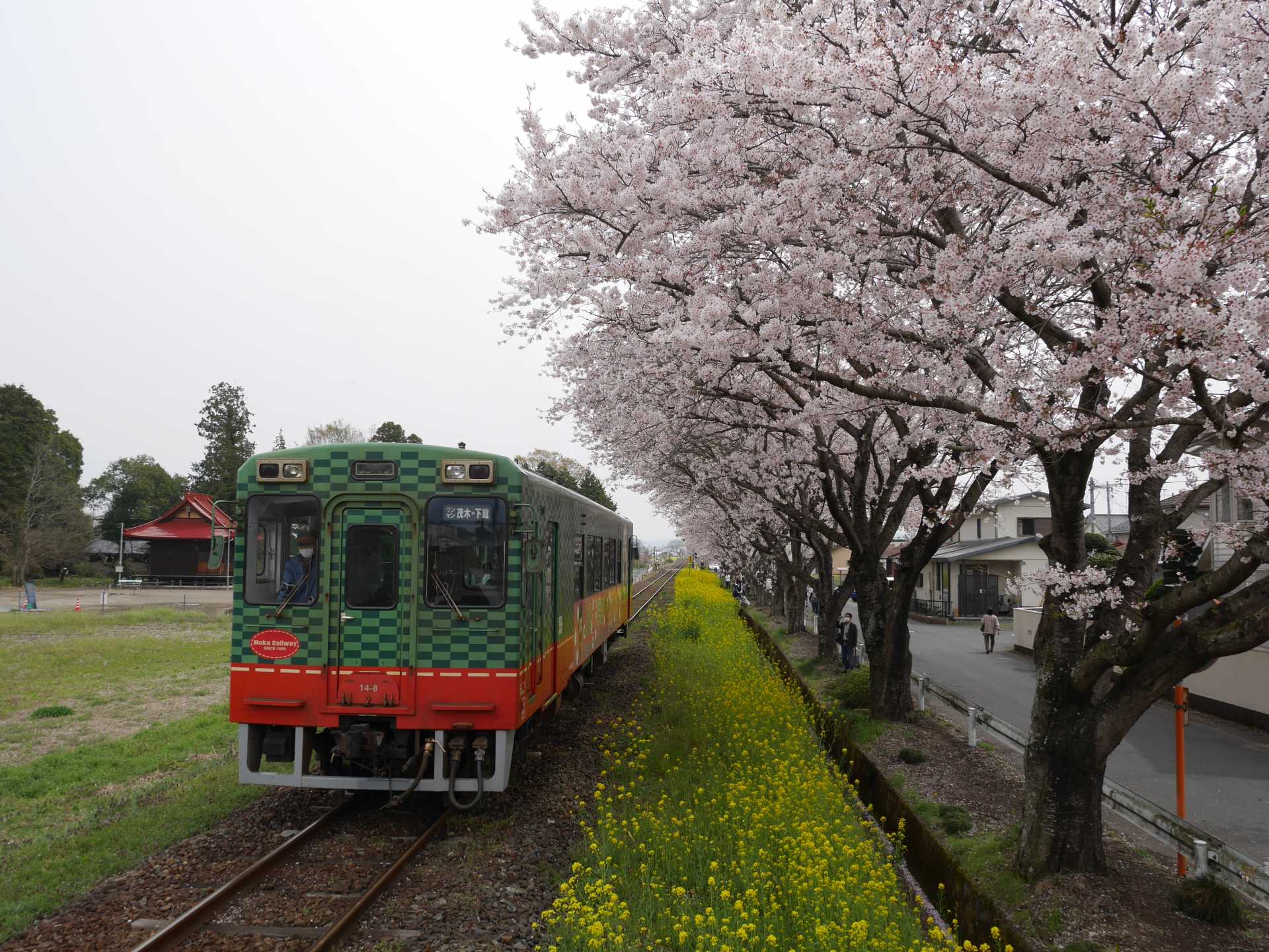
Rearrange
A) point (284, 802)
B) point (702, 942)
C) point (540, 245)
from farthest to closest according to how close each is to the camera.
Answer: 1. point (540, 245)
2. point (284, 802)
3. point (702, 942)

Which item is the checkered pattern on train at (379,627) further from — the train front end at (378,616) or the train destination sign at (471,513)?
the train destination sign at (471,513)

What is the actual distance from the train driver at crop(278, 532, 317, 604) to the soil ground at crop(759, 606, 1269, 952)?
5.46m

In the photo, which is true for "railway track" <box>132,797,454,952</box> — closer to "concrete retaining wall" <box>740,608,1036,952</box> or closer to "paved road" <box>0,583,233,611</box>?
"concrete retaining wall" <box>740,608,1036,952</box>

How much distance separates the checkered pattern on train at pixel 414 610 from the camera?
22.7 ft

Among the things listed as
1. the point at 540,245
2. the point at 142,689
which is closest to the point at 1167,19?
the point at 540,245

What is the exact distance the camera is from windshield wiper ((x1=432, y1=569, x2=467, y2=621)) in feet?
22.8

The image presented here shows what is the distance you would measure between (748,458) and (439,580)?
35.8 ft

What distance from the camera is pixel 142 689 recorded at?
44.7ft

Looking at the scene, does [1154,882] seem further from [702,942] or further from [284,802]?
[284,802]

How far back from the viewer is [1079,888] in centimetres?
593

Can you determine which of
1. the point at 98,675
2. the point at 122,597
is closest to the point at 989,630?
the point at 98,675

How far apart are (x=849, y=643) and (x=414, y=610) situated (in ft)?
36.4

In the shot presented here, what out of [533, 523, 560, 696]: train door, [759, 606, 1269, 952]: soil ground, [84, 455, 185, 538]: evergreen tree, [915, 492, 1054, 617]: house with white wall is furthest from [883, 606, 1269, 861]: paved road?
→ [84, 455, 185, 538]: evergreen tree

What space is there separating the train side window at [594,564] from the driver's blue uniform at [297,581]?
201 inches
